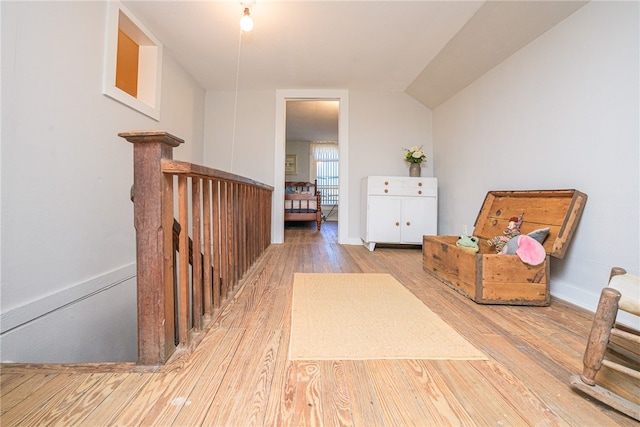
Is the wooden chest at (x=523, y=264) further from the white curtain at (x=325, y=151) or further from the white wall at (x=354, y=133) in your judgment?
the white curtain at (x=325, y=151)

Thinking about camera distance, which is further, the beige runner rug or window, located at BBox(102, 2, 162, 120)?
window, located at BBox(102, 2, 162, 120)

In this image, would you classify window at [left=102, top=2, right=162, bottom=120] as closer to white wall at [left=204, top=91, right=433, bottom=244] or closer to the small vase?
white wall at [left=204, top=91, right=433, bottom=244]

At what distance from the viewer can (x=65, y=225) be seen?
1.50 metres

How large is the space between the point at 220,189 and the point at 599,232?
2063 mm

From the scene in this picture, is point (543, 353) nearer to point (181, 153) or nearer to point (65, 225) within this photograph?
point (65, 225)

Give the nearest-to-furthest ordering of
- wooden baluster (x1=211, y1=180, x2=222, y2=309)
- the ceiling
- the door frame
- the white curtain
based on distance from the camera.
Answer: wooden baluster (x1=211, y1=180, x2=222, y2=309), the ceiling, the door frame, the white curtain

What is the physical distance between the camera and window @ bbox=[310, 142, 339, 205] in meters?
7.24

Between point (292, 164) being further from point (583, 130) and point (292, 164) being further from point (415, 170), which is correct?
point (583, 130)

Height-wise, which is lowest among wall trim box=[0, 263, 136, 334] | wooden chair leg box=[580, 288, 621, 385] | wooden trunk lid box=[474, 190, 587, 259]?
wall trim box=[0, 263, 136, 334]

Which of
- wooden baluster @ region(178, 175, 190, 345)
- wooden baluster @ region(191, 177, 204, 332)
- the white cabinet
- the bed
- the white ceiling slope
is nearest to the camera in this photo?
wooden baluster @ region(178, 175, 190, 345)

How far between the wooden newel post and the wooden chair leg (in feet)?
4.31

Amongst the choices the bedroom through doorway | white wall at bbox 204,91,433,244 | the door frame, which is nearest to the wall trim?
the door frame

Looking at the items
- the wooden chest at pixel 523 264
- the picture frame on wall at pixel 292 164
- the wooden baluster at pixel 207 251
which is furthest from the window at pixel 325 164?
the wooden baluster at pixel 207 251

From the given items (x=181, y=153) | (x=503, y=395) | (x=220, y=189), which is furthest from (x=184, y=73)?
(x=503, y=395)
